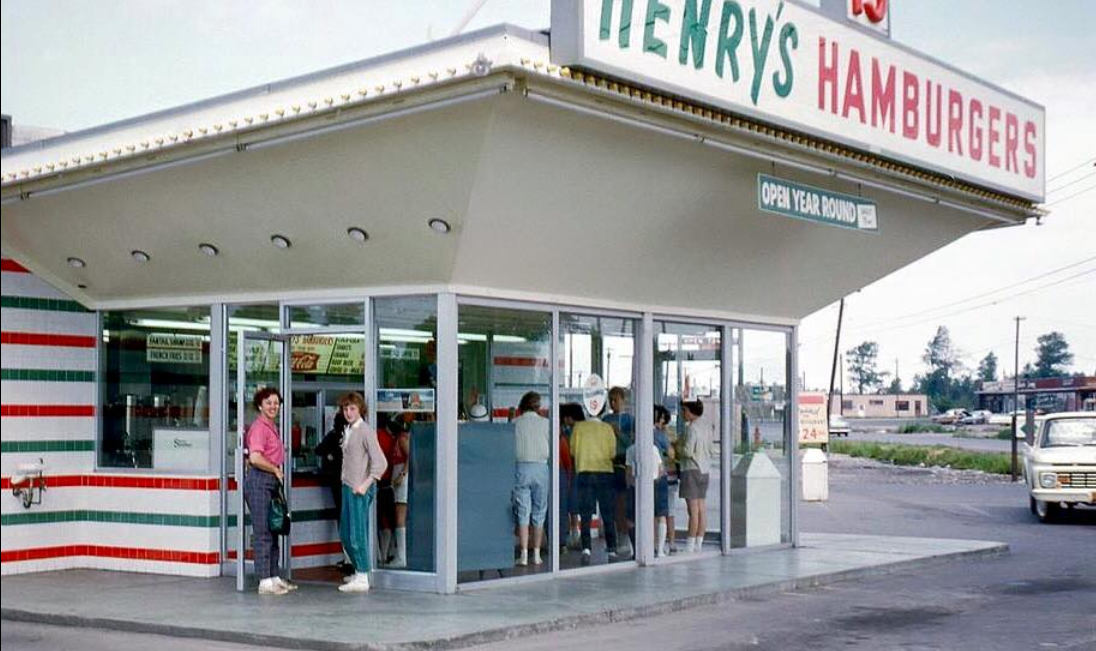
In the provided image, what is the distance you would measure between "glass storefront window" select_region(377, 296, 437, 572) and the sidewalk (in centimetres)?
63

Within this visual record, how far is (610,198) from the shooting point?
539 inches

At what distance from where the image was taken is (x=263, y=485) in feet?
44.6

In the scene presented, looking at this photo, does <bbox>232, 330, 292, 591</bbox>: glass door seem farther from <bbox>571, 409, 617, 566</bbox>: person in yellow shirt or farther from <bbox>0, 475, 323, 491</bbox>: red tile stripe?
<bbox>571, 409, 617, 566</bbox>: person in yellow shirt

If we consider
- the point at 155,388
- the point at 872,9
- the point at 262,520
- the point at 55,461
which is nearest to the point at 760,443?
the point at 872,9

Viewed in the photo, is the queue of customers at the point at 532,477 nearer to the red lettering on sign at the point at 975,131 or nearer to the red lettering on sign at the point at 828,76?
the red lettering on sign at the point at 828,76

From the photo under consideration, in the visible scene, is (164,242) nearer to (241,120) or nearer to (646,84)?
(241,120)

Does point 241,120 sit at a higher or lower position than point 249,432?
higher

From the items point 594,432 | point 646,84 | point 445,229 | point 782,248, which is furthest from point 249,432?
point 782,248

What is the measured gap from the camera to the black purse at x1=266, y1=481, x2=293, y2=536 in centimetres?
1352

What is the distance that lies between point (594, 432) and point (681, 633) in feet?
12.8

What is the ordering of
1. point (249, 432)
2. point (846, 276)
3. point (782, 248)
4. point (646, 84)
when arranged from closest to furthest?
point (646, 84)
point (249, 432)
point (782, 248)
point (846, 276)

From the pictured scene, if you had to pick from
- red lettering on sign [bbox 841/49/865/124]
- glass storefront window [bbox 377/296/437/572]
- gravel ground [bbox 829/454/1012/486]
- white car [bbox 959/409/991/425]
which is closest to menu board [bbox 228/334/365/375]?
glass storefront window [bbox 377/296/437/572]

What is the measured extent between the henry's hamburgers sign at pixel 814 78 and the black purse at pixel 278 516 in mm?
5227

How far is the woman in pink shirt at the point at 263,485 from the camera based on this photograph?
13555 mm
